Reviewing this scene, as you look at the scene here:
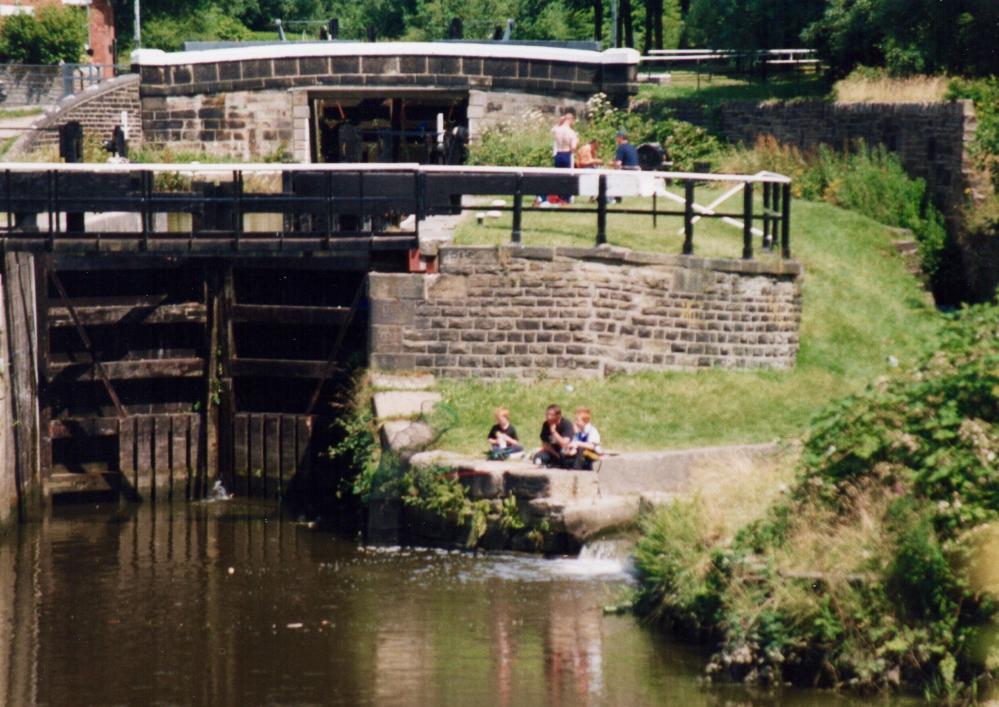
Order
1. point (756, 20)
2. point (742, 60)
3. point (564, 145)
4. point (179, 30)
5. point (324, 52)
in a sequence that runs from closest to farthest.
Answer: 1. point (564, 145)
2. point (324, 52)
3. point (756, 20)
4. point (742, 60)
5. point (179, 30)

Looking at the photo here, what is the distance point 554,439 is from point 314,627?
3972 mm

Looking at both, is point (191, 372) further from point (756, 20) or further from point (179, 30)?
point (179, 30)

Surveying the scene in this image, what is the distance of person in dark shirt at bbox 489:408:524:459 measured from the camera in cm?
2138

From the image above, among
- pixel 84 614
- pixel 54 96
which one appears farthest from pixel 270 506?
pixel 54 96

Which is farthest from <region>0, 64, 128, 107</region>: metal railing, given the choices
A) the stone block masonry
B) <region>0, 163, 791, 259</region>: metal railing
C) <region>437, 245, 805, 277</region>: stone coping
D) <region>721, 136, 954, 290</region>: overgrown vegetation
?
<region>437, 245, 805, 277</region>: stone coping

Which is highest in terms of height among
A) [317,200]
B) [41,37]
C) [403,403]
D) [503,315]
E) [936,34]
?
[41,37]

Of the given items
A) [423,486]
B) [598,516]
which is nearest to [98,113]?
[423,486]

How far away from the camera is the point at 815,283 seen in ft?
89.9

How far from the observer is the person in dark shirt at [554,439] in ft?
69.1

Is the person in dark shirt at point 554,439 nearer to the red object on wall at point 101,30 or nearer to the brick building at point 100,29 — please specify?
the brick building at point 100,29

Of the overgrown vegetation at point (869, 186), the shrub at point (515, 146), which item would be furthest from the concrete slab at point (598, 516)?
the shrub at point (515, 146)

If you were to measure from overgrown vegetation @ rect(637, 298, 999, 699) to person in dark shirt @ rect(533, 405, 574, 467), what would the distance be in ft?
10.6

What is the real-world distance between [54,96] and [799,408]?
1016 inches

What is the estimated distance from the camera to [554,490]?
20531 mm
